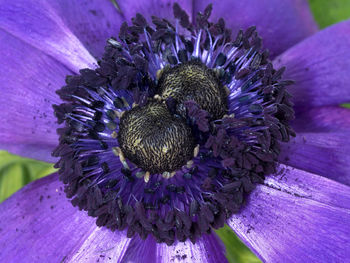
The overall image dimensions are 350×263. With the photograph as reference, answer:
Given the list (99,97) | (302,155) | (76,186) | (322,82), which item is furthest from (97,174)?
(322,82)

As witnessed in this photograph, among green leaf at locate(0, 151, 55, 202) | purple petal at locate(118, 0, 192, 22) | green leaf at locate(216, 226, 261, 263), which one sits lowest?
green leaf at locate(216, 226, 261, 263)

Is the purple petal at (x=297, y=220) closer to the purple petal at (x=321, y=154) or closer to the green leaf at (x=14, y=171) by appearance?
the purple petal at (x=321, y=154)

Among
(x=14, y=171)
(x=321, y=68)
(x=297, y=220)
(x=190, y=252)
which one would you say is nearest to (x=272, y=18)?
(x=321, y=68)

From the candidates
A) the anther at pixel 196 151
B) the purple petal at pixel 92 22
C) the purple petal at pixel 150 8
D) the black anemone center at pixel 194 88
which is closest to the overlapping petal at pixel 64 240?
the anther at pixel 196 151

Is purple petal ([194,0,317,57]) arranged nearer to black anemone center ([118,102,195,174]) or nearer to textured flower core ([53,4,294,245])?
textured flower core ([53,4,294,245])

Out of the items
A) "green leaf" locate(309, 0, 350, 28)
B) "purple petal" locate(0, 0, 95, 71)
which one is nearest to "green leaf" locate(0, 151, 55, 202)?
"purple petal" locate(0, 0, 95, 71)

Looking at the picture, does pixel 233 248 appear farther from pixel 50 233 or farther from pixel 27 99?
pixel 27 99
